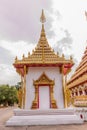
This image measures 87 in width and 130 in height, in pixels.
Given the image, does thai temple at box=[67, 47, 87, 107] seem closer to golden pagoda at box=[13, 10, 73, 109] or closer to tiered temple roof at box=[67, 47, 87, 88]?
tiered temple roof at box=[67, 47, 87, 88]

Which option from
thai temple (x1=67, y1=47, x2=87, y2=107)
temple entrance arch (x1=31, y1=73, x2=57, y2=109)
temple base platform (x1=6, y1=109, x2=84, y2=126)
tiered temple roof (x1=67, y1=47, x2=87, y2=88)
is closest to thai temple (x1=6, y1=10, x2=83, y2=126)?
temple entrance arch (x1=31, y1=73, x2=57, y2=109)

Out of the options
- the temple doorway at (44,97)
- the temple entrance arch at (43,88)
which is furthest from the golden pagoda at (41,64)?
the temple doorway at (44,97)

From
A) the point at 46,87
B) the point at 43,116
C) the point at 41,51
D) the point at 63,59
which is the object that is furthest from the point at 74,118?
the point at 41,51

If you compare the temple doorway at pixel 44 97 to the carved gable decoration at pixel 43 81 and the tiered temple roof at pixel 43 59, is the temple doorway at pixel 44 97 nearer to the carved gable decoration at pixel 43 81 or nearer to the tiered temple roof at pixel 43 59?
the carved gable decoration at pixel 43 81

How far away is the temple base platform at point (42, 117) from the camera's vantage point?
12523mm

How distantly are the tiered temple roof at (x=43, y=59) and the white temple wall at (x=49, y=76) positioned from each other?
1.41 ft

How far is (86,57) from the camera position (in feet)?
95.2

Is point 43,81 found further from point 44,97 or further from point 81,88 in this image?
point 81,88

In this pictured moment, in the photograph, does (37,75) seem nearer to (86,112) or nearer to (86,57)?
(86,112)

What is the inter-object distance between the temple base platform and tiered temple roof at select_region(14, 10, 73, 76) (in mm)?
3071

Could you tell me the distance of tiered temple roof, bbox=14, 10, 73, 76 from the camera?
14.4m

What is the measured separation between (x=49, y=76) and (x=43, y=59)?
46.2 inches

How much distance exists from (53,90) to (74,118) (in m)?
2.37

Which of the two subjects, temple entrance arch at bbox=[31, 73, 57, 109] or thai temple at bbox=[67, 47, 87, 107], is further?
thai temple at bbox=[67, 47, 87, 107]
